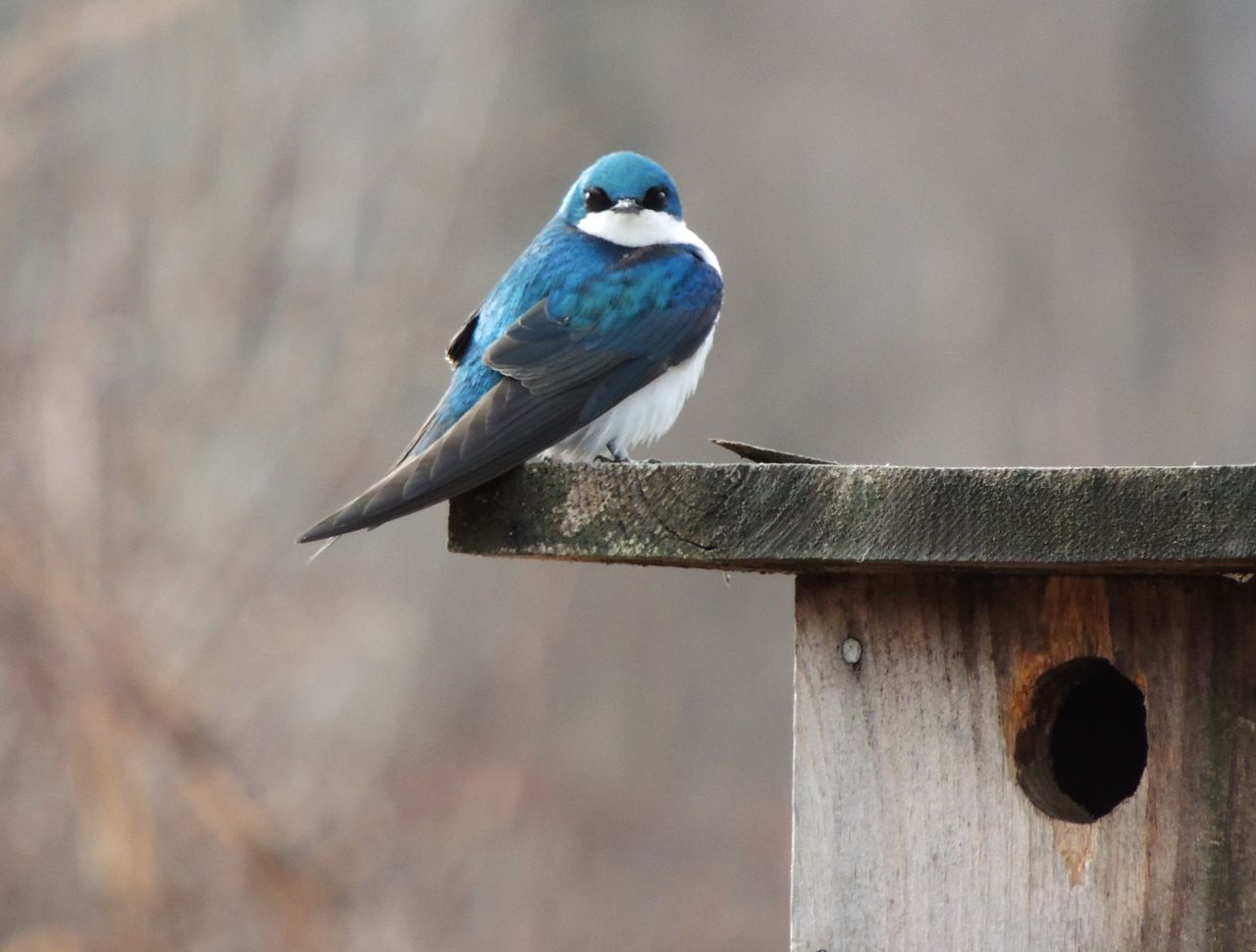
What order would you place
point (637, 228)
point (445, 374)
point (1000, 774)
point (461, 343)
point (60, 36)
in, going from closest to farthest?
point (1000, 774) < point (461, 343) < point (637, 228) < point (60, 36) < point (445, 374)

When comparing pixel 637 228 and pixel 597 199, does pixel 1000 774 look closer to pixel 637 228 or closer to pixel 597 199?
pixel 637 228

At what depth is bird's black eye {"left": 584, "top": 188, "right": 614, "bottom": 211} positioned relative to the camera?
9.09 feet

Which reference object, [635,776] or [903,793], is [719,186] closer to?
[635,776]

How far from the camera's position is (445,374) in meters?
5.10

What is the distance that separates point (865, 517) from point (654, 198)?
1343 millimetres

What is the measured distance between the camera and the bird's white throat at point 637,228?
8.75 ft

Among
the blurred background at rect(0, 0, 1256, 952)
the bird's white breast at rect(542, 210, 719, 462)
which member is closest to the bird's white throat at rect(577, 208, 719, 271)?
the bird's white breast at rect(542, 210, 719, 462)

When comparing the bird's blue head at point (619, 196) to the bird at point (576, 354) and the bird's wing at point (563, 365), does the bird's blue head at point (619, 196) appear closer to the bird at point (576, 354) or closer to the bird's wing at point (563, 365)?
the bird at point (576, 354)

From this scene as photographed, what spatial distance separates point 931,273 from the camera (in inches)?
252

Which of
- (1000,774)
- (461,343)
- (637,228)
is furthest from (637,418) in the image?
(1000,774)

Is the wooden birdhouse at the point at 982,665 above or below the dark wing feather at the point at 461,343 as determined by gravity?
below

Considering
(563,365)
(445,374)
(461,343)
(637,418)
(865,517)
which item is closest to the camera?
(865,517)

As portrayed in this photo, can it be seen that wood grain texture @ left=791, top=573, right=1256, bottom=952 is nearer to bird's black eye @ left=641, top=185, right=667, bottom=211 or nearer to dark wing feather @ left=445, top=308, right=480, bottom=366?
dark wing feather @ left=445, top=308, right=480, bottom=366

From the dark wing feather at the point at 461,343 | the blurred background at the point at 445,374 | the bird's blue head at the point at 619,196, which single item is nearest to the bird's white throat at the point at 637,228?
the bird's blue head at the point at 619,196
